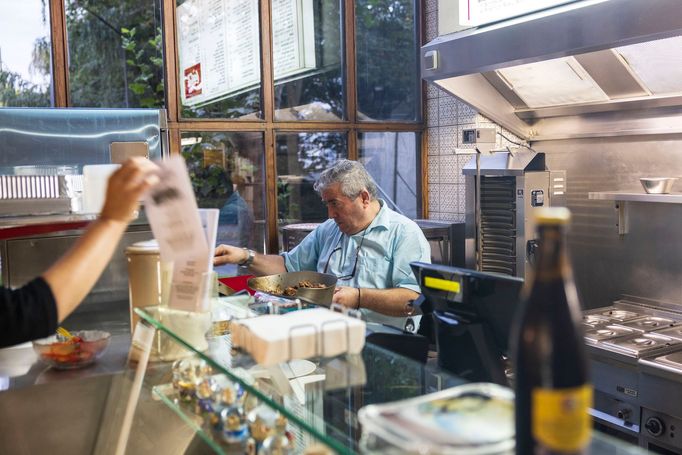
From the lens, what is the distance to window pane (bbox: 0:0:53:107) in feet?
13.2

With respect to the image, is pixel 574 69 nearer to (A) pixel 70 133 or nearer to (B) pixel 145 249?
(A) pixel 70 133

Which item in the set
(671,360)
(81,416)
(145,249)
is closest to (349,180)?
(671,360)

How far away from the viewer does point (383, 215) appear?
352 cm

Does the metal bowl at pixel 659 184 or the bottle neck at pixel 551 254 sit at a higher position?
the metal bowl at pixel 659 184

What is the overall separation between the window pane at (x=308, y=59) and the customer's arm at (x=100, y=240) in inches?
141

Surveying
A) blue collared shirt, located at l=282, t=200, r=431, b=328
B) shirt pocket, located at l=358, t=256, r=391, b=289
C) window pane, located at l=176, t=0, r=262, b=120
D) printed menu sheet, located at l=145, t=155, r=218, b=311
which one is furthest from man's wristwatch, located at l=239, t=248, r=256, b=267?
printed menu sheet, located at l=145, t=155, r=218, b=311

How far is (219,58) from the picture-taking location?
465cm

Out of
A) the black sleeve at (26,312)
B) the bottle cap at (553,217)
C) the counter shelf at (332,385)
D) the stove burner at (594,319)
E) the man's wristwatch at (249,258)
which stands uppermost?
the bottle cap at (553,217)

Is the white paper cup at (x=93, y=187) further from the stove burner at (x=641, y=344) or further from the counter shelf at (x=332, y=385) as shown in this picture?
the stove burner at (x=641, y=344)

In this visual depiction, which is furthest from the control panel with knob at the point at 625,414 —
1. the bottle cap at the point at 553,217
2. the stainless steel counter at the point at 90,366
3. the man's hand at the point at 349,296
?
the bottle cap at the point at 553,217

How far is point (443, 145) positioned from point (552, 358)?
4.47 meters

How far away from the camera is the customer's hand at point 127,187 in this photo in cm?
128

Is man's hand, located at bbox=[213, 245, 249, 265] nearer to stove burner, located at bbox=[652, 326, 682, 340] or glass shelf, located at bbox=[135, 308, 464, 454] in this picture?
glass shelf, located at bbox=[135, 308, 464, 454]

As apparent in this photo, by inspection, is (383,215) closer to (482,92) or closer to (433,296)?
(482,92)
